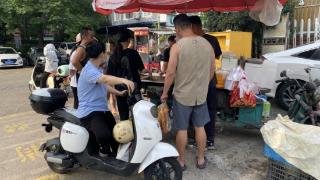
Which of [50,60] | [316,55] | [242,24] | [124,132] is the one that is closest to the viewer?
[124,132]

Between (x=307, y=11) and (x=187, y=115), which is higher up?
(x=307, y=11)

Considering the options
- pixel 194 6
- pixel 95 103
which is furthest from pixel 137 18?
pixel 95 103

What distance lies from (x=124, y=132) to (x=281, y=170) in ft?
5.62

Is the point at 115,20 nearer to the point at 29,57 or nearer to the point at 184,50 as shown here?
the point at 29,57

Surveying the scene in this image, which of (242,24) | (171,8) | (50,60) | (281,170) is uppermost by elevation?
(171,8)

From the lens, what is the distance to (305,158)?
3.63 meters

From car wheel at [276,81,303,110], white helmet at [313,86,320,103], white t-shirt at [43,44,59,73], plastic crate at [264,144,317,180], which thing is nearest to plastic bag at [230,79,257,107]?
white helmet at [313,86,320,103]

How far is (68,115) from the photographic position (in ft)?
13.7

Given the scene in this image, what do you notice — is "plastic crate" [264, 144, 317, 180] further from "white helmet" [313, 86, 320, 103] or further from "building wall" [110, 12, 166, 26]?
"building wall" [110, 12, 166, 26]

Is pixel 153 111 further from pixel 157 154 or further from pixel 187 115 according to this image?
pixel 187 115

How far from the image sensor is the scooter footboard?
378cm

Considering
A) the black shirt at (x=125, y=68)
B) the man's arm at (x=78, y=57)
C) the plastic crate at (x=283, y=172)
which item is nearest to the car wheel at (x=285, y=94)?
the black shirt at (x=125, y=68)

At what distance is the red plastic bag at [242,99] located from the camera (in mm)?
5293

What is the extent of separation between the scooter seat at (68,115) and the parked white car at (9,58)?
18.8m
